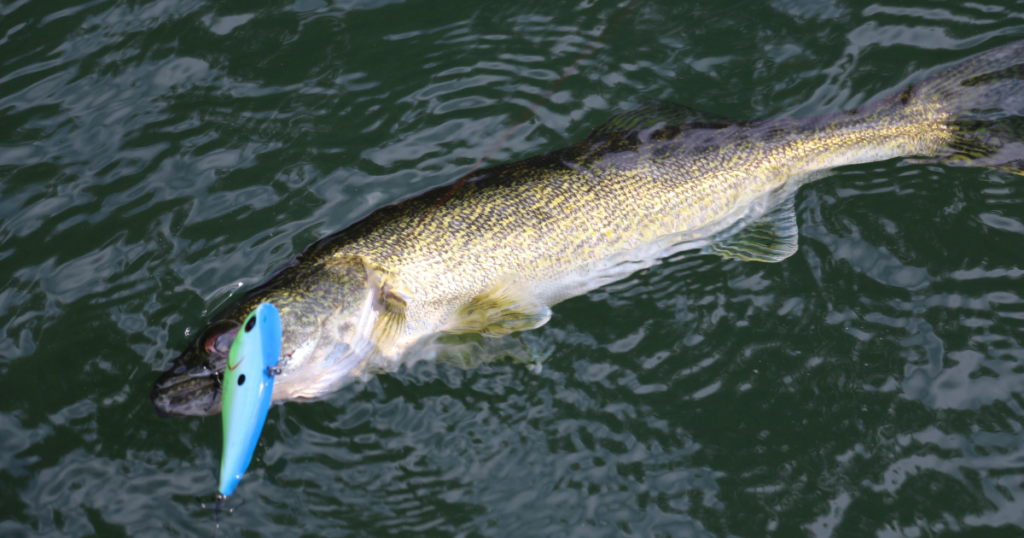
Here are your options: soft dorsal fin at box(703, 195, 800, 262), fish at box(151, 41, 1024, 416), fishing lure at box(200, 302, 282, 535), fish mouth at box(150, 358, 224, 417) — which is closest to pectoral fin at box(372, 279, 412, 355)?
fish at box(151, 41, 1024, 416)

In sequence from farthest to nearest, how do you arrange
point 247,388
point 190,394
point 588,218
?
point 588,218, point 190,394, point 247,388

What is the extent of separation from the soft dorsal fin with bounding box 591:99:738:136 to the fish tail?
125cm

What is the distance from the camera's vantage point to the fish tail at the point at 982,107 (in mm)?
4590

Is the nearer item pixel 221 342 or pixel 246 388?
pixel 246 388

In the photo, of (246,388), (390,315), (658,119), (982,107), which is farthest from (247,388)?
(982,107)

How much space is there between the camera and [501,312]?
4.25 metres

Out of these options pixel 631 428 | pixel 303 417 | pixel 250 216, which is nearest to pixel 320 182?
pixel 250 216

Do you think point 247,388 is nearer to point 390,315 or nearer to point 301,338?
point 301,338

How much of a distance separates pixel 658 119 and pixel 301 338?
285cm

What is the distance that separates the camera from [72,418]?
4160 millimetres

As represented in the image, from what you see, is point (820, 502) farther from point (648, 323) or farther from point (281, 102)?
point (281, 102)

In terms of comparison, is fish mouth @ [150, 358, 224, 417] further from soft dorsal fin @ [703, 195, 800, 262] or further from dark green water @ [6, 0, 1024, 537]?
soft dorsal fin @ [703, 195, 800, 262]

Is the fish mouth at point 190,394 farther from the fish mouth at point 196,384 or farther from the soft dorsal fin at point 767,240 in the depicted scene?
the soft dorsal fin at point 767,240

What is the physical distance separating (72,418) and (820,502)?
4.28 meters
